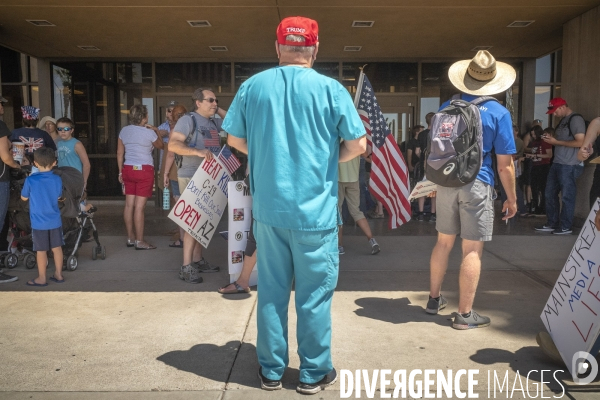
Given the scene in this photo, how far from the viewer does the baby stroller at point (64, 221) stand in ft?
19.8

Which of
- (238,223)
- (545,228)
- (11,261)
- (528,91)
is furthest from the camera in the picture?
(528,91)

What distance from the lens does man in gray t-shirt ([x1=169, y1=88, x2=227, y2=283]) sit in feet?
17.7

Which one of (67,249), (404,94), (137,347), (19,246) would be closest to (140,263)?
(67,249)

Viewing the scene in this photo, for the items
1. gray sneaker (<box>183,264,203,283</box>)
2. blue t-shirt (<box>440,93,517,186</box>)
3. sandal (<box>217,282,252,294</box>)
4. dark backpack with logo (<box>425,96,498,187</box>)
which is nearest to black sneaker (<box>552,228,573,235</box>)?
blue t-shirt (<box>440,93,517,186</box>)

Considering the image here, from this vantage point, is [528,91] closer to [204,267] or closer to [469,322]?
[204,267]

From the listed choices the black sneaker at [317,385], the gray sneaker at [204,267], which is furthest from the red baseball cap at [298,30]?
the gray sneaker at [204,267]

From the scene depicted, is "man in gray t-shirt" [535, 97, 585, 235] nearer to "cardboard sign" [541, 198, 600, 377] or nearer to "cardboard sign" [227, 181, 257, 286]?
"cardboard sign" [541, 198, 600, 377]

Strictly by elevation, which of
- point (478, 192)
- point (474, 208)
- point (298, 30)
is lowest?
point (474, 208)

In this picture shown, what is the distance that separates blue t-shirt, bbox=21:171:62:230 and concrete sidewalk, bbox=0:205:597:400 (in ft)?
2.05

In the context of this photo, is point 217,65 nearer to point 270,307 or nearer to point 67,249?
point 67,249

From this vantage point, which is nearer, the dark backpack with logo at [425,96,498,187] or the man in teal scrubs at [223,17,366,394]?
the man in teal scrubs at [223,17,366,394]

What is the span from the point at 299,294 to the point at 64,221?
4.23 meters

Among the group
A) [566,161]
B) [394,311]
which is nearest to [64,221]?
[394,311]

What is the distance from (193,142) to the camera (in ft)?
18.3
